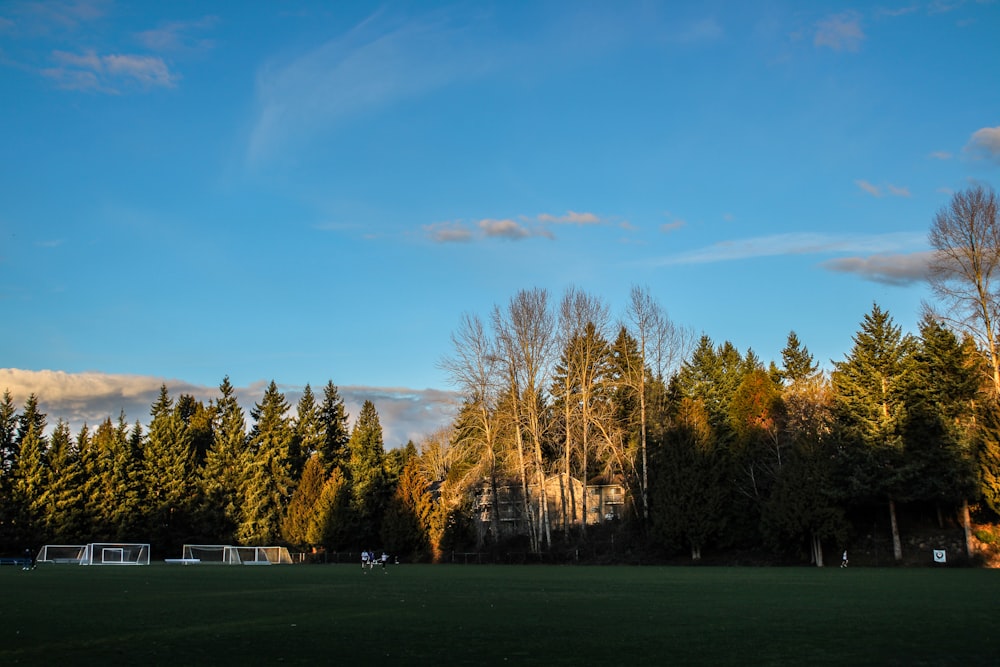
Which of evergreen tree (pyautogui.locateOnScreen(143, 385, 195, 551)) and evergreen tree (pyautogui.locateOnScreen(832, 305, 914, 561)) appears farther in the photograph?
evergreen tree (pyautogui.locateOnScreen(143, 385, 195, 551))

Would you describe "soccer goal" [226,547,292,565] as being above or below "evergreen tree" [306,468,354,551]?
below

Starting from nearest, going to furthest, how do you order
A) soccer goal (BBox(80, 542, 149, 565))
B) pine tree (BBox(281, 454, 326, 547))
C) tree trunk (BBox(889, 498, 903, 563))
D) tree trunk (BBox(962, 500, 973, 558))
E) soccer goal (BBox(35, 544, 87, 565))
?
tree trunk (BBox(962, 500, 973, 558))
tree trunk (BBox(889, 498, 903, 563))
soccer goal (BBox(80, 542, 149, 565))
soccer goal (BBox(35, 544, 87, 565))
pine tree (BBox(281, 454, 326, 547))

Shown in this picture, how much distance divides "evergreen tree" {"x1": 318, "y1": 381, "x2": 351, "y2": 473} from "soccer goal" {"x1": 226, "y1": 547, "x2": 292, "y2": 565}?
18789 millimetres

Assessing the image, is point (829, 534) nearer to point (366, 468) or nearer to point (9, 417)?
point (366, 468)

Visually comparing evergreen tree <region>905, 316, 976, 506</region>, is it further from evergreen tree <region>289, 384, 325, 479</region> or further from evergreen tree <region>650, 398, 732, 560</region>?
evergreen tree <region>289, 384, 325, 479</region>

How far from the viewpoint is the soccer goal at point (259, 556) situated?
215 feet

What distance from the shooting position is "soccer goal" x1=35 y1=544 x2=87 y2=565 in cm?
6059

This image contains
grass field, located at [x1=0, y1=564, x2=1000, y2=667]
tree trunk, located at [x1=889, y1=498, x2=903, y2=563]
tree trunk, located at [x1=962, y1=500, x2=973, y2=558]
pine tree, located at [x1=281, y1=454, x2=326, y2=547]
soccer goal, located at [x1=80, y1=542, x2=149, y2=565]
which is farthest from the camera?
pine tree, located at [x1=281, y1=454, x2=326, y2=547]

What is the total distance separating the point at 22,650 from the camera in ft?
33.5

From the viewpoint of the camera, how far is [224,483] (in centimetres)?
7569

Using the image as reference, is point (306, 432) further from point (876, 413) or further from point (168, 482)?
point (876, 413)

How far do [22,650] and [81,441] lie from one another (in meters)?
69.9

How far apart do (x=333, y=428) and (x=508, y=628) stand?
78.4 meters

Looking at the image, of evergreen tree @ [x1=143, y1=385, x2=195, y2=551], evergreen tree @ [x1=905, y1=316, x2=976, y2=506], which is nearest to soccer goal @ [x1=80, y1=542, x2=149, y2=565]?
evergreen tree @ [x1=143, y1=385, x2=195, y2=551]
